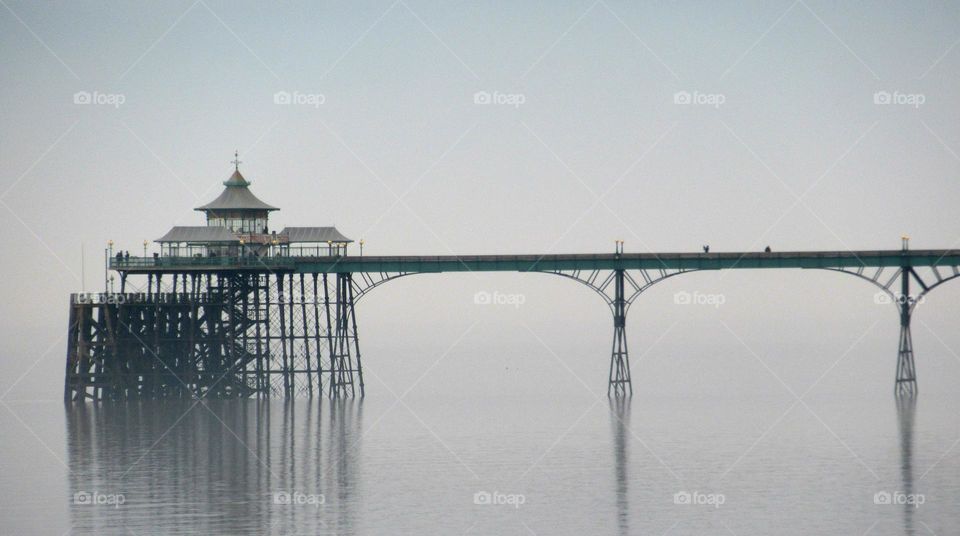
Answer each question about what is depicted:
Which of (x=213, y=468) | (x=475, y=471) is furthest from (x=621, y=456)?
(x=213, y=468)

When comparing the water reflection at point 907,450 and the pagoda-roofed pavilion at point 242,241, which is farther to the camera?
the pagoda-roofed pavilion at point 242,241

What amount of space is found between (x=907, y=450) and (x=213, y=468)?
35.6m

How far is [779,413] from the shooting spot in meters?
118

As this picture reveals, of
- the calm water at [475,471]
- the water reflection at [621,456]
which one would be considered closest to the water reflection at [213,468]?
the calm water at [475,471]

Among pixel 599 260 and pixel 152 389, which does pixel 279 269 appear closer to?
pixel 152 389

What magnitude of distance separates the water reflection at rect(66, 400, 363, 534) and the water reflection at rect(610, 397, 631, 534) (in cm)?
1066

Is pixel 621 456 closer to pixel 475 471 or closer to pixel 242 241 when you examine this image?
pixel 475 471

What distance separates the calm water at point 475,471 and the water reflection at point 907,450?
14 cm

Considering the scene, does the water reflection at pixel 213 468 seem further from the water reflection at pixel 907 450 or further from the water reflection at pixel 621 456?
the water reflection at pixel 907 450

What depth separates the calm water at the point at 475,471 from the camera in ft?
215

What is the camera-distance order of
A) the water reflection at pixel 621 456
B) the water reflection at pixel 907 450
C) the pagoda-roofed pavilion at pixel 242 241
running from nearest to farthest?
the water reflection at pixel 907 450 → the water reflection at pixel 621 456 → the pagoda-roofed pavilion at pixel 242 241

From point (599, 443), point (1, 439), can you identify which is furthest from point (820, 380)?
point (1, 439)

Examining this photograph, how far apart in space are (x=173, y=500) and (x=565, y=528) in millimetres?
17346

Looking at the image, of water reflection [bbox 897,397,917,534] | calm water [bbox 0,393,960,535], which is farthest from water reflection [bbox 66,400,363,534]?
water reflection [bbox 897,397,917,534]
